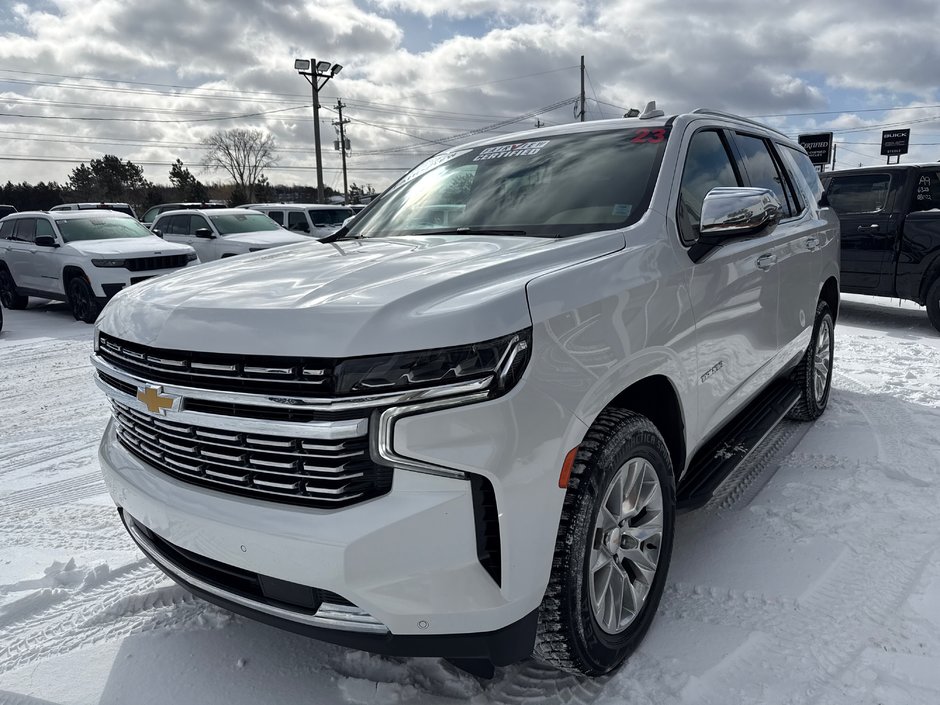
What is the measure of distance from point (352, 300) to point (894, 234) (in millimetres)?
8309

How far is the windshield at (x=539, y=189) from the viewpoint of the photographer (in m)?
2.68

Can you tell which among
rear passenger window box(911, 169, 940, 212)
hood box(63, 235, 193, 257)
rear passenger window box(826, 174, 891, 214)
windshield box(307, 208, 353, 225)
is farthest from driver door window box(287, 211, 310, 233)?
rear passenger window box(911, 169, 940, 212)

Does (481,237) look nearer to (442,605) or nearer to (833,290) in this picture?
(442,605)

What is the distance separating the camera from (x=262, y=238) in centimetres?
1268

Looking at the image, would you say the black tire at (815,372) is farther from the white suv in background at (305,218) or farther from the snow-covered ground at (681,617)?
the white suv in background at (305,218)

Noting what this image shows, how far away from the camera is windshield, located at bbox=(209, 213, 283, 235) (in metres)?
13.2

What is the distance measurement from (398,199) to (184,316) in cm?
189

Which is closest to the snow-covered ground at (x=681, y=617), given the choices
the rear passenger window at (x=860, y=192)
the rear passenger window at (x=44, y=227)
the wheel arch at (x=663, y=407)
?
the wheel arch at (x=663, y=407)

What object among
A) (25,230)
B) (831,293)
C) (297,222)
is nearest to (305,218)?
(297,222)

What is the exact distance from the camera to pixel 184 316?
194cm

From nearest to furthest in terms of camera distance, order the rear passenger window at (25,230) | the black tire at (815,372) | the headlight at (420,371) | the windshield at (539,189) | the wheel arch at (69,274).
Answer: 1. the headlight at (420,371)
2. the windshield at (539,189)
3. the black tire at (815,372)
4. the wheel arch at (69,274)
5. the rear passenger window at (25,230)

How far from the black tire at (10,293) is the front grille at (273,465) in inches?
481

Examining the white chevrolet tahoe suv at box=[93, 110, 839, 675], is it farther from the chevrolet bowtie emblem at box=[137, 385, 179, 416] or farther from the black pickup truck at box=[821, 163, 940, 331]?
the black pickup truck at box=[821, 163, 940, 331]

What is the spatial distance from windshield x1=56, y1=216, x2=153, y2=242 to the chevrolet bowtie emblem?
10537 millimetres
